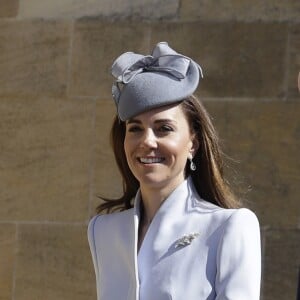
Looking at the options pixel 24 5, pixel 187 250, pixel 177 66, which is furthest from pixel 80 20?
pixel 187 250

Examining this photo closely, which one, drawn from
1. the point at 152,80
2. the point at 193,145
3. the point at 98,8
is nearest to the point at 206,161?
the point at 193,145

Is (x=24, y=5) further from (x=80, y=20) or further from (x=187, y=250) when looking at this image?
(x=187, y=250)

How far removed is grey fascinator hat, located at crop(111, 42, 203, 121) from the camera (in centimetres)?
372

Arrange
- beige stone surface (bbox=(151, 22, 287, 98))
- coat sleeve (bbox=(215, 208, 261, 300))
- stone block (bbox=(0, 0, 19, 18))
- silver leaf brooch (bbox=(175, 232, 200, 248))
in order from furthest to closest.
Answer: stone block (bbox=(0, 0, 19, 18)), beige stone surface (bbox=(151, 22, 287, 98)), silver leaf brooch (bbox=(175, 232, 200, 248)), coat sleeve (bbox=(215, 208, 261, 300))

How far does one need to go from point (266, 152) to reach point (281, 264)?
0.47 meters

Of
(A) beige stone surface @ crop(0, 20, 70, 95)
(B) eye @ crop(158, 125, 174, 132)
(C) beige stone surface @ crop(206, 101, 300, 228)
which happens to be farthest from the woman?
(A) beige stone surface @ crop(0, 20, 70, 95)

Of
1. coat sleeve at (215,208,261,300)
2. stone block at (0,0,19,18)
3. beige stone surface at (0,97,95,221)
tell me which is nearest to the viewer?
coat sleeve at (215,208,261,300)

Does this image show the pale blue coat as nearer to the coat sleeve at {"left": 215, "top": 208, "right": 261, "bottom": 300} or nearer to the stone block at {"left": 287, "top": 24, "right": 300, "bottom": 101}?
the coat sleeve at {"left": 215, "top": 208, "right": 261, "bottom": 300}

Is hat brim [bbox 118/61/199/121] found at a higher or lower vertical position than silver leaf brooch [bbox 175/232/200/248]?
higher

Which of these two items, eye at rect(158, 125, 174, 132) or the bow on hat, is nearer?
eye at rect(158, 125, 174, 132)

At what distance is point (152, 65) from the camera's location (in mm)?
3852

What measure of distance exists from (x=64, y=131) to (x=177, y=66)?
1.77 m

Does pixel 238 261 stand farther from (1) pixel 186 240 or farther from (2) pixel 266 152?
(2) pixel 266 152

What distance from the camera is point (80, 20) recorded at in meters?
5.59
